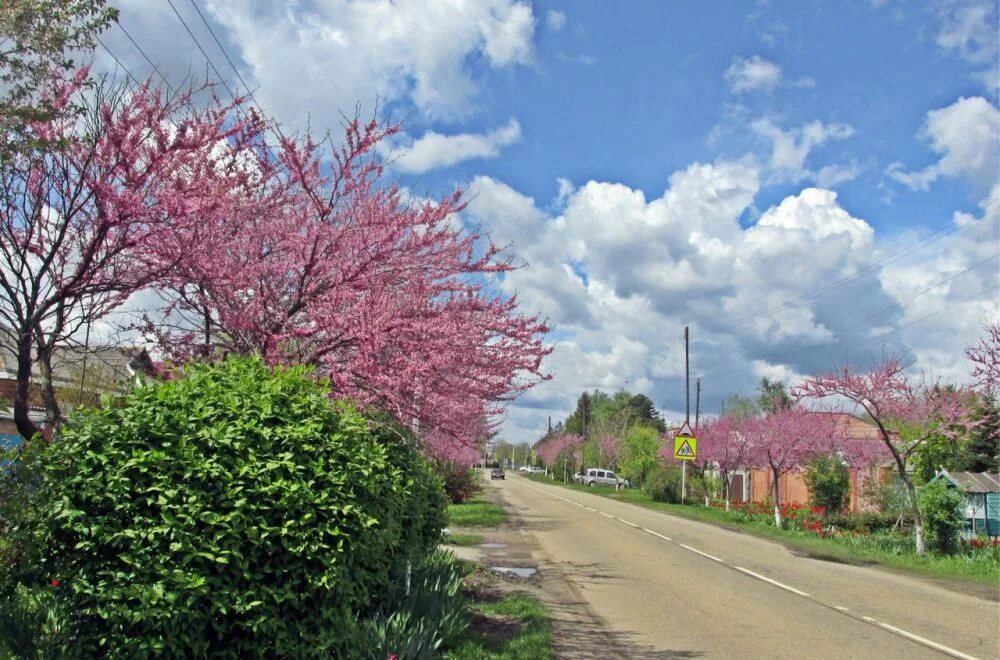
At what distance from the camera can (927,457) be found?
32.1m

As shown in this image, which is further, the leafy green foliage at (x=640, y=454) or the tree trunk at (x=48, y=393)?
the leafy green foliage at (x=640, y=454)

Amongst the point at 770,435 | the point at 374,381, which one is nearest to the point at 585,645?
the point at 374,381

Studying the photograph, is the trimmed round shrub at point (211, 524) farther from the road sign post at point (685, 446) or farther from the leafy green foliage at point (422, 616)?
the road sign post at point (685, 446)

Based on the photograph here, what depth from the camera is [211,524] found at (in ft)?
14.3

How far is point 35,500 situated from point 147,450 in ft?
2.03

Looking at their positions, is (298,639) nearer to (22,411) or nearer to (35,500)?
(35,500)

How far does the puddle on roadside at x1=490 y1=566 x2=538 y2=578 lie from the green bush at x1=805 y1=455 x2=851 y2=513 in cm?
1561

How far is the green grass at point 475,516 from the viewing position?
23.5 m

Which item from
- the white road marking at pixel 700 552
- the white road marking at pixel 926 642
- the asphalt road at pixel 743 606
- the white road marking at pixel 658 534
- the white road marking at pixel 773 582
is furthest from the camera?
the white road marking at pixel 658 534

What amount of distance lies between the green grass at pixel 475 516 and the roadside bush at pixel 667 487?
52.1ft

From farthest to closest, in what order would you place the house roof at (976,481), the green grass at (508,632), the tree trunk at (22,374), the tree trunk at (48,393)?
the house roof at (976,481) → the green grass at (508,632) → the tree trunk at (48,393) → the tree trunk at (22,374)

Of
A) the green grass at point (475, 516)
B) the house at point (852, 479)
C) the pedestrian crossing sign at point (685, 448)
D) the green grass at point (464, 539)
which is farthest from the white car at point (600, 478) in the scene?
the green grass at point (464, 539)

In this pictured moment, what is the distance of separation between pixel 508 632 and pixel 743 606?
13.5ft

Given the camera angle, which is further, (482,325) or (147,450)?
(482,325)
